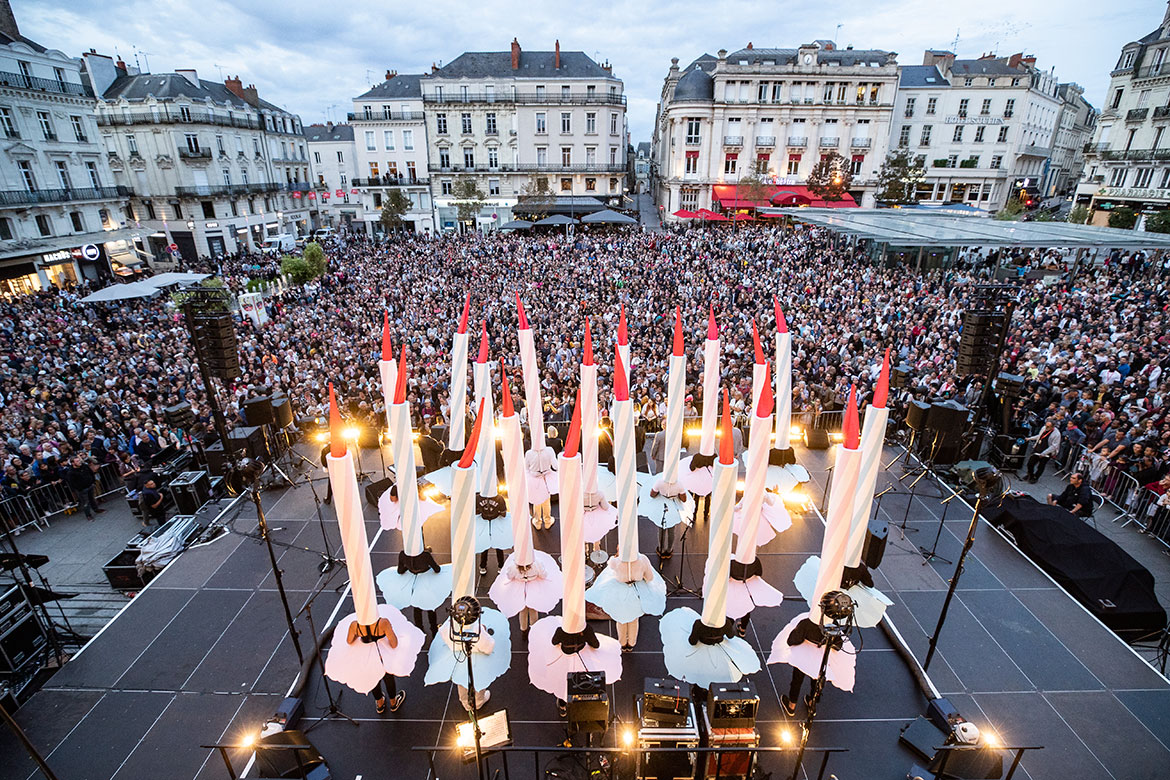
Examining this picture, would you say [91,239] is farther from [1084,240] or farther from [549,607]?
[1084,240]

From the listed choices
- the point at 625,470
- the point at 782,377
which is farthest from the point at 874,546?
the point at 625,470

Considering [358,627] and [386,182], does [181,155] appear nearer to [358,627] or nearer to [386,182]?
[386,182]

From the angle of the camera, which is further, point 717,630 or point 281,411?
point 281,411

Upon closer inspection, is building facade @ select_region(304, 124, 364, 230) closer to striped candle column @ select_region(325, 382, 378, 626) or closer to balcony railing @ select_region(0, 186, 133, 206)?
balcony railing @ select_region(0, 186, 133, 206)

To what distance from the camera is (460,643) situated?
216 inches


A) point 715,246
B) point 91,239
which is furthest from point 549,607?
point 91,239

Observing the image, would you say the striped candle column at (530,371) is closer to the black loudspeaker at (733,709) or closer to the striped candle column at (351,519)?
the striped candle column at (351,519)

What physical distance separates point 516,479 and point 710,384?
12.6ft

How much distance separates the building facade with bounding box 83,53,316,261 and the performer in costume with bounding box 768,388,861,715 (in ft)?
157

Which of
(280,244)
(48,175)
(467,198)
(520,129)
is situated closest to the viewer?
(48,175)

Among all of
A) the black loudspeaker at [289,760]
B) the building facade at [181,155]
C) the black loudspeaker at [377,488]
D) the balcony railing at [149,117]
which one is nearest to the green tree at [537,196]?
the building facade at [181,155]

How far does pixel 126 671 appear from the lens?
24.1 ft

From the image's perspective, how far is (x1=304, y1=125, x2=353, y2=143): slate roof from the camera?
194 ft

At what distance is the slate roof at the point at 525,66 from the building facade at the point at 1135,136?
35740 millimetres
